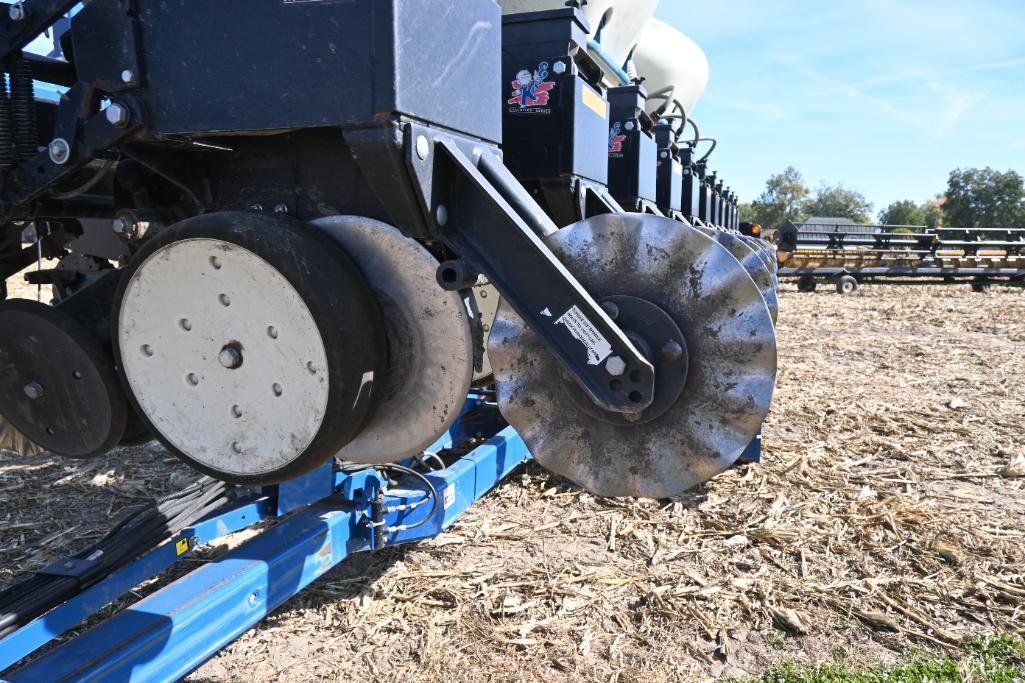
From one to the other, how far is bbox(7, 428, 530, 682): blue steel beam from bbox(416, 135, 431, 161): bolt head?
4.63 feet

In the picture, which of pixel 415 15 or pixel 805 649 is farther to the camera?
pixel 805 649

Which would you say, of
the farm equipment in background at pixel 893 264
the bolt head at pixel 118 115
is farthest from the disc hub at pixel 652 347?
the farm equipment in background at pixel 893 264

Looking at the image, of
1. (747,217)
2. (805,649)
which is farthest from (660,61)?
(747,217)

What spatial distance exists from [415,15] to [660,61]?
2055cm

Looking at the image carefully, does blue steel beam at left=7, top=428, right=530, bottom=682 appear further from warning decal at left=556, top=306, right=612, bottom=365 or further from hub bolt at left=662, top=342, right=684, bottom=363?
hub bolt at left=662, top=342, right=684, bottom=363

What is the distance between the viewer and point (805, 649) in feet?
8.96

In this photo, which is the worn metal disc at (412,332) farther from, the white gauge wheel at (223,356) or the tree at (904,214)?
the tree at (904,214)

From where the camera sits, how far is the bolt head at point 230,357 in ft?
5.92

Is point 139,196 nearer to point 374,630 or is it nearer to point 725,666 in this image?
point 374,630

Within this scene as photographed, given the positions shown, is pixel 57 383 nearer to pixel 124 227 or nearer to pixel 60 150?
pixel 124 227

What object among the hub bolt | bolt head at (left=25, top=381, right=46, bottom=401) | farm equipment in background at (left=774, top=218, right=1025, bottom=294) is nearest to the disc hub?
the hub bolt

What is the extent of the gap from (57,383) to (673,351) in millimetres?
1646

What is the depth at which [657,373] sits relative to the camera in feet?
5.45

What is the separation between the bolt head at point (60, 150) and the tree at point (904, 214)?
7593 centimetres
